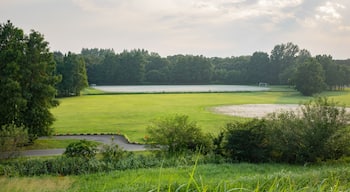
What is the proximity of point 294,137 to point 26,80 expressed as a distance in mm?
23569

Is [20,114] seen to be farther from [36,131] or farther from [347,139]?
[347,139]

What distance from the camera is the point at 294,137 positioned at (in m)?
21.1

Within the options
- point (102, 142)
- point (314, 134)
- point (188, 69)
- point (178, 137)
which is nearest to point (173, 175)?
point (178, 137)

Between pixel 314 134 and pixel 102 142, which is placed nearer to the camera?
pixel 314 134

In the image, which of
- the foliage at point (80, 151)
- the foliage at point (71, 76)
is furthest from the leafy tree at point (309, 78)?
the foliage at point (80, 151)

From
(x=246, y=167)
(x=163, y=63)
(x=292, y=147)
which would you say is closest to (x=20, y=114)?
(x=246, y=167)

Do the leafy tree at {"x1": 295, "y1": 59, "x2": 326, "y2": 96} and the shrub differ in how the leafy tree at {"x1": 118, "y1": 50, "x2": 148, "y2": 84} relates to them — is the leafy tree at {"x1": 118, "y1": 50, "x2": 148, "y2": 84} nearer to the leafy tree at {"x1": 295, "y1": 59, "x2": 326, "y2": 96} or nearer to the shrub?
the leafy tree at {"x1": 295, "y1": 59, "x2": 326, "y2": 96}

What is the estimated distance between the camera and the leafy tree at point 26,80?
29.4 m

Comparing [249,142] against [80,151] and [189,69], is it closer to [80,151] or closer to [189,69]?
[80,151]

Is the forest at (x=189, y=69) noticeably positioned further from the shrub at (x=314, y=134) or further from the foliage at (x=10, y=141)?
the foliage at (x=10, y=141)

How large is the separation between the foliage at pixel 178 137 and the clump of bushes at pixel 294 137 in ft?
5.40

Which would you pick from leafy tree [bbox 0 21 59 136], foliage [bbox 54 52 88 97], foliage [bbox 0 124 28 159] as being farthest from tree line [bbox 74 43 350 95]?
foliage [bbox 0 124 28 159]

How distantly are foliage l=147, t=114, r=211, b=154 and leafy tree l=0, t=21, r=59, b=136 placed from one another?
40.9 feet

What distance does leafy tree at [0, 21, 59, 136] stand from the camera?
96.4ft
